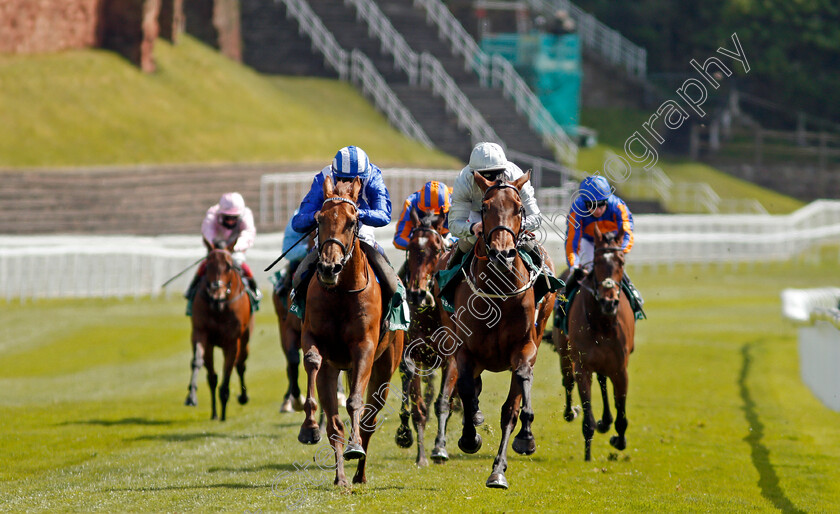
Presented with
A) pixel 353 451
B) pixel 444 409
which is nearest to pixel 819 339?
pixel 444 409

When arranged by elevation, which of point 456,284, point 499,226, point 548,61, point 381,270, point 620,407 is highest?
point 548,61

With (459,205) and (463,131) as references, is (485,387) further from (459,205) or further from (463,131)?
(463,131)

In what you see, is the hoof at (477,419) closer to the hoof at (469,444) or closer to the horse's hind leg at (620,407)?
the hoof at (469,444)

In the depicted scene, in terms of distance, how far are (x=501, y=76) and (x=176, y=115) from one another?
1344 cm

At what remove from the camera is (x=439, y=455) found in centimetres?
1005

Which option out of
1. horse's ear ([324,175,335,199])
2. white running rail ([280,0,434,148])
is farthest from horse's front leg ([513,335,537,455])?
white running rail ([280,0,434,148])

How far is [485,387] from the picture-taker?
15.1 m

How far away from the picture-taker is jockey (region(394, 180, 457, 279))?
36.3ft

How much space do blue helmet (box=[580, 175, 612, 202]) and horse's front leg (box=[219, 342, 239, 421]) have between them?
4.31m

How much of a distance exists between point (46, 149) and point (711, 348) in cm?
1681

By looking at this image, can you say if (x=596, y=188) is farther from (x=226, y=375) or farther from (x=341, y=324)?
(x=226, y=375)

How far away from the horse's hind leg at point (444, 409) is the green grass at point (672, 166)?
31.7 m

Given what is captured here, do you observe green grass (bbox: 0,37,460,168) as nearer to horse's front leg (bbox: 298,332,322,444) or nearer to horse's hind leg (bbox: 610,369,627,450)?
horse's hind leg (bbox: 610,369,627,450)

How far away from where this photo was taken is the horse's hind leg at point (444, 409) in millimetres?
10070
